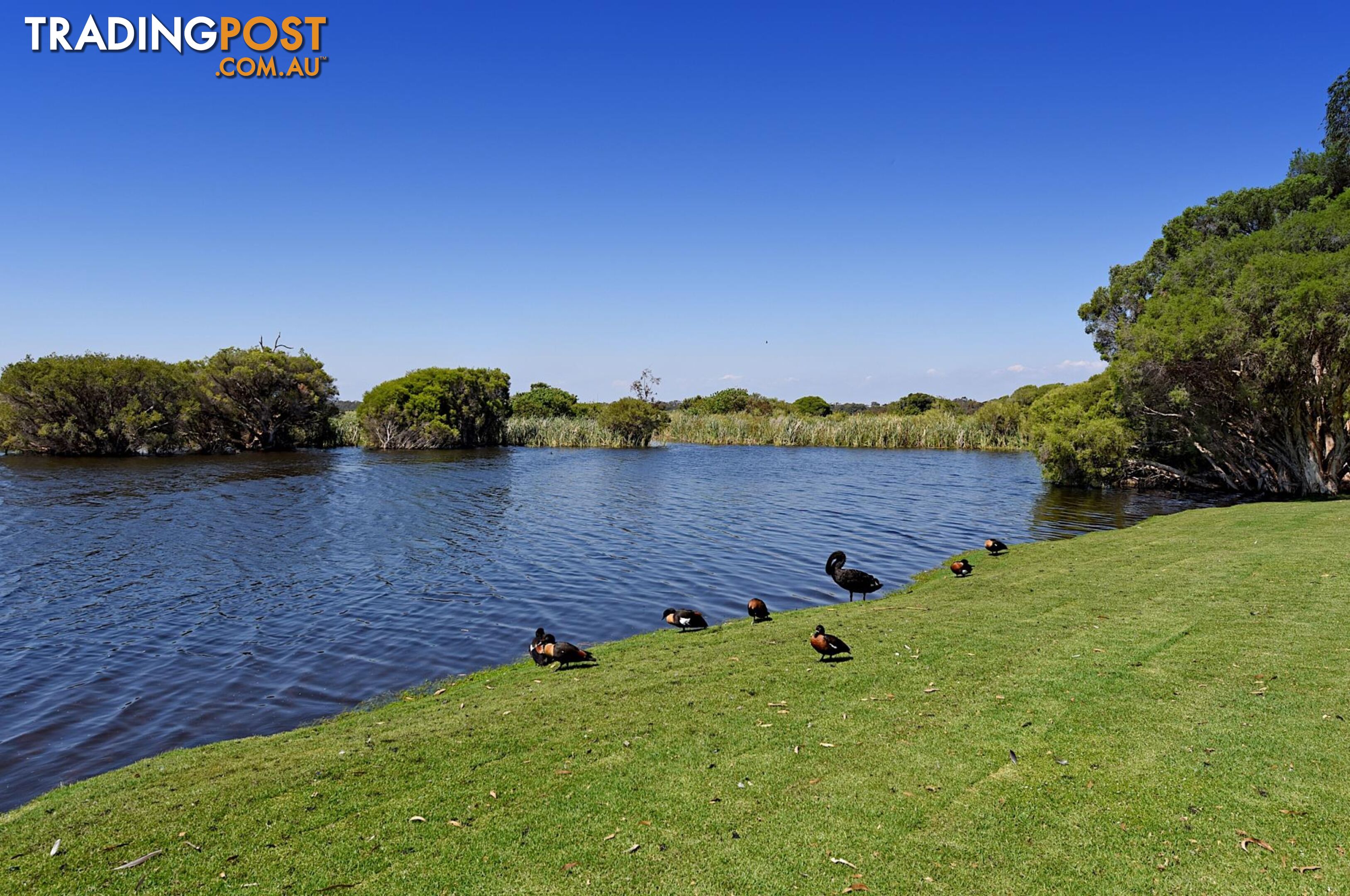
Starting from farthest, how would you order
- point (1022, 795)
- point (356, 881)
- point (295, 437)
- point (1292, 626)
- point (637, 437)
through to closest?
point (637, 437) → point (295, 437) → point (1292, 626) → point (1022, 795) → point (356, 881)

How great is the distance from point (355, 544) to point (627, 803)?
19.4m

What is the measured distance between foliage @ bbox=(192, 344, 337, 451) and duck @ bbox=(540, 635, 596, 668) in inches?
2277

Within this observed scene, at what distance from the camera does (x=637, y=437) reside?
75.4 m

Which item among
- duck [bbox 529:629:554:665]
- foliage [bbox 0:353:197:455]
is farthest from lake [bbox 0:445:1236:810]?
foliage [bbox 0:353:197:455]

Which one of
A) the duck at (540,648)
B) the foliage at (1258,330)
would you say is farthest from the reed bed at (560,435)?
the duck at (540,648)

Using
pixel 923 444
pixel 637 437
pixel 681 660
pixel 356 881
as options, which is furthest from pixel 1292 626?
pixel 923 444

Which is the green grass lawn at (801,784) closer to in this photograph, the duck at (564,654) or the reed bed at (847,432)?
the duck at (564,654)

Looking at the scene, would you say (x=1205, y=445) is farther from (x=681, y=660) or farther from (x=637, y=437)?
(x=637, y=437)

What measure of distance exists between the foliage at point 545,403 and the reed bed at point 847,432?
24663 mm

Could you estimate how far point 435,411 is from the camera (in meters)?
68.2

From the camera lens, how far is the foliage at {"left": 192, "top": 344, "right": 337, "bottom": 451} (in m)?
56.2

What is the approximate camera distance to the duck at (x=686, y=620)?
12109 millimetres

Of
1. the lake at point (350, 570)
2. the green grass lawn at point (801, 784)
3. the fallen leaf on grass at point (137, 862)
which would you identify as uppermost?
the green grass lawn at point (801, 784)

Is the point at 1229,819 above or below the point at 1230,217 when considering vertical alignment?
below
